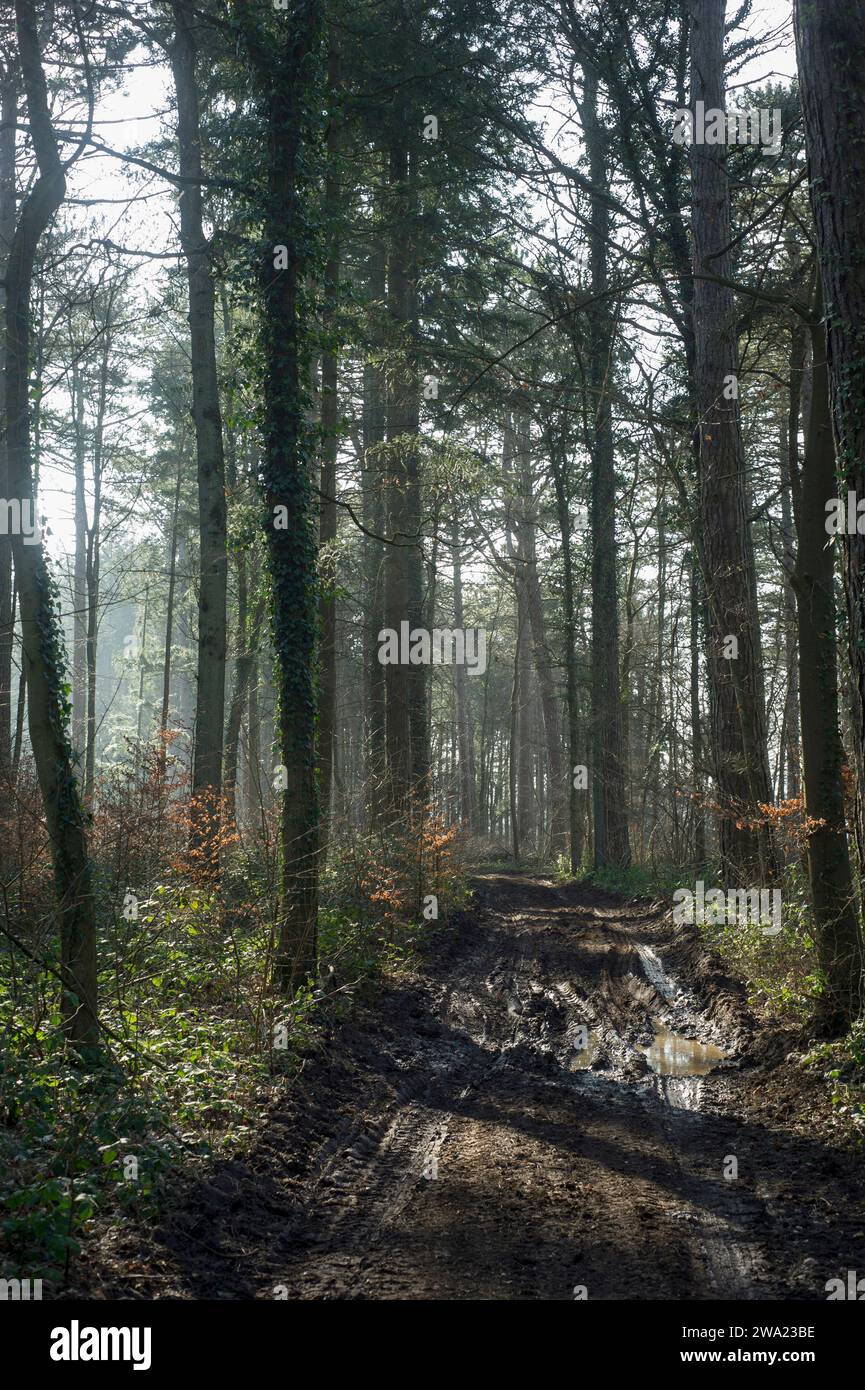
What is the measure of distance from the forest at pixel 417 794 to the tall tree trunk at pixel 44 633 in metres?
0.03

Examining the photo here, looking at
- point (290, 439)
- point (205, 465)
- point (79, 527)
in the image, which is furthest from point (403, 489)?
point (79, 527)

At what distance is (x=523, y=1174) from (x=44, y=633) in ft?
14.8

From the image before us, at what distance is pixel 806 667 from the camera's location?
7.98 m

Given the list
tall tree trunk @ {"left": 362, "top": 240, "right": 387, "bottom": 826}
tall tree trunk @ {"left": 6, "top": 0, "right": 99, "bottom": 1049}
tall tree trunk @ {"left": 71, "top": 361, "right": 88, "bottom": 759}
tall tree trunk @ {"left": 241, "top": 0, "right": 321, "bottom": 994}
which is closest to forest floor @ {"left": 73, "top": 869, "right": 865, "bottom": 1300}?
tall tree trunk @ {"left": 6, "top": 0, "right": 99, "bottom": 1049}

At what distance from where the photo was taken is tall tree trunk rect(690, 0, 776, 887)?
12.5 meters

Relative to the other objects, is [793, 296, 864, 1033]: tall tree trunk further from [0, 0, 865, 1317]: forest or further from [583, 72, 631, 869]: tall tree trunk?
[583, 72, 631, 869]: tall tree trunk

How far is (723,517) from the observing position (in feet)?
42.9

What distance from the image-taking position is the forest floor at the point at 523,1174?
445 cm

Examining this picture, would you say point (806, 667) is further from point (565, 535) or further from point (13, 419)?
point (565, 535)

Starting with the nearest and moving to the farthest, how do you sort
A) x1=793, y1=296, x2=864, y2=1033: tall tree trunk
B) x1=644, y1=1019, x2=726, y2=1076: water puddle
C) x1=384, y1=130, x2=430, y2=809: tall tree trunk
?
x1=793, y1=296, x2=864, y2=1033: tall tree trunk < x1=644, y1=1019, x2=726, y2=1076: water puddle < x1=384, y1=130, x2=430, y2=809: tall tree trunk

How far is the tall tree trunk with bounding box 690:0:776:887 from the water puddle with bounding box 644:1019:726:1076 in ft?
12.2
